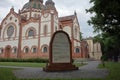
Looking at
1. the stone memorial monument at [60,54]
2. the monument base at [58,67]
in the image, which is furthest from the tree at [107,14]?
the monument base at [58,67]

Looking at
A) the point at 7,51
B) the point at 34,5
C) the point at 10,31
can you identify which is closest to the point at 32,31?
the point at 10,31

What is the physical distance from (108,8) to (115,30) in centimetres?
486

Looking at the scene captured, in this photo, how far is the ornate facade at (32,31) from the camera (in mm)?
46406

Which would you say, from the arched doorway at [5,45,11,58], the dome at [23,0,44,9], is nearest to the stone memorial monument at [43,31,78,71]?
the arched doorway at [5,45,11,58]

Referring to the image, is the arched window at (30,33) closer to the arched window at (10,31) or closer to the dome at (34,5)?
the arched window at (10,31)

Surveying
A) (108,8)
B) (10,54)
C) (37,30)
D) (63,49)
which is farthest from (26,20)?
(108,8)

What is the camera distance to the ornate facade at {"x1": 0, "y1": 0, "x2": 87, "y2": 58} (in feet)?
152

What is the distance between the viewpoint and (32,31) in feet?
163

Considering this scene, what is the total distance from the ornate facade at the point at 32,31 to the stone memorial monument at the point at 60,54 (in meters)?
30.1

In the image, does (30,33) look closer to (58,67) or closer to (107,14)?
(58,67)

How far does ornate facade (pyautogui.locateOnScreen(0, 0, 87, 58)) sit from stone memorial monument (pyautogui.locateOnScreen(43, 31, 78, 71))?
30.1m

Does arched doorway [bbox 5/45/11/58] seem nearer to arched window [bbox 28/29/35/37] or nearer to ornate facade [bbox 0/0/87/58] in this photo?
ornate facade [bbox 0/0/87/58]

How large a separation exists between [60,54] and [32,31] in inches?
1424

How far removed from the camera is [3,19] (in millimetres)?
55875
